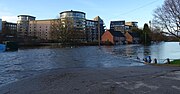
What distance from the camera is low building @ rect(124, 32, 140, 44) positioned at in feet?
499

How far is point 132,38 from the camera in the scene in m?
152

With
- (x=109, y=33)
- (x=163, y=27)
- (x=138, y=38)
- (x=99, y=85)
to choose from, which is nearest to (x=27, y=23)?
(x=109, y=33)

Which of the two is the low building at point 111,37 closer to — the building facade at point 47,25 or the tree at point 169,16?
the building facade at point 47,25

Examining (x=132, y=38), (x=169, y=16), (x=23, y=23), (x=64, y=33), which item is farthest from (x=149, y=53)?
(x=23, y=23)

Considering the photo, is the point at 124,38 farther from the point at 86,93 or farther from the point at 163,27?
the point at 86,93

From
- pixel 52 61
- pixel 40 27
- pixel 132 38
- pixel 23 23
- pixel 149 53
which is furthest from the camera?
pixel 23 23

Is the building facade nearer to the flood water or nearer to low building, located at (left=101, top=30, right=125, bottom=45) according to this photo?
low building, located at (left=101, top=30, right=125, bottom=45)

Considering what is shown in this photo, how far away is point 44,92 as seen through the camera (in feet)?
33.1

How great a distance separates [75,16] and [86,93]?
14491 centimetres

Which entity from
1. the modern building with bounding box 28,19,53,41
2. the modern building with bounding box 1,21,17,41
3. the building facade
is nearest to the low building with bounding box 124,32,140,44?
the building facade

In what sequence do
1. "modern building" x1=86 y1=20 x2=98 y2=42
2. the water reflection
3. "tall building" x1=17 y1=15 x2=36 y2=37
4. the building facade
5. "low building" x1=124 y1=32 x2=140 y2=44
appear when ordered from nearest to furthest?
the water reflection
the building facade
"low building" x1=124 y1=32 x2=140 y2=44
"modern building" x1=86 y1=20 x2=98 y2=42
"tall building" x1=17 y1=15 x2=36 y2=37

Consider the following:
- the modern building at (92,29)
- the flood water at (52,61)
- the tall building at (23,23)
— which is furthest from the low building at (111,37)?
the flood water at (52,61)

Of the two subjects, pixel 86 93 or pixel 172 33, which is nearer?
pixel 86 93

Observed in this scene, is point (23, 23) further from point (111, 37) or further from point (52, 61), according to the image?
point (52, 61)
